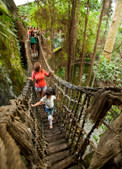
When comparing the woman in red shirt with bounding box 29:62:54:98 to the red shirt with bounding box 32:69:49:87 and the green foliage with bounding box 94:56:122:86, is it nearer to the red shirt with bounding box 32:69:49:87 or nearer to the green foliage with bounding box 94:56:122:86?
the red shirt with bounding box 32:69:49:87

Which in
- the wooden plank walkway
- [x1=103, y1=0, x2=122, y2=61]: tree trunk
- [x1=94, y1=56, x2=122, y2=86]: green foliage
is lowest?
the wooden plank walkway

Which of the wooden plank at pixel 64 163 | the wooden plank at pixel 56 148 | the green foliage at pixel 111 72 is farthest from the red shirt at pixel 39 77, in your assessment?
the green foliage at pixel 111 72

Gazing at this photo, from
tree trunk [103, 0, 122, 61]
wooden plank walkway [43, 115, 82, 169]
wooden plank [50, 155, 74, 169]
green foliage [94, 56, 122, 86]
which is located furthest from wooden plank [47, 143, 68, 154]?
tree trunk [103, 0, 122, 61]

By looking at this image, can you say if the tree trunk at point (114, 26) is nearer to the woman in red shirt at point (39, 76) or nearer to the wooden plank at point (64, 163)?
the woman in red shirt at point (39, 76)

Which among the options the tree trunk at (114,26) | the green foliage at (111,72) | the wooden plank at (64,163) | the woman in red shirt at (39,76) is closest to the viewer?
the wooden plank at (64,163)

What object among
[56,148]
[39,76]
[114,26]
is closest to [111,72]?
[114,26]

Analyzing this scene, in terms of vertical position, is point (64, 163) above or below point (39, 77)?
below

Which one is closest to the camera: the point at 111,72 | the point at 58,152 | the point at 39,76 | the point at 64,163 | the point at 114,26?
the point at 64,163

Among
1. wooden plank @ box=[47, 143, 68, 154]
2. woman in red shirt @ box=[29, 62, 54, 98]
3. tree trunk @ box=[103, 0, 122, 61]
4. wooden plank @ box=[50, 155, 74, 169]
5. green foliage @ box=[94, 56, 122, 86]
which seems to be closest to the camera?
wooden plank @ box=[50, 155, 74, 169]

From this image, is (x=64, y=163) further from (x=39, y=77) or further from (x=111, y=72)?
(x=111, y=72)

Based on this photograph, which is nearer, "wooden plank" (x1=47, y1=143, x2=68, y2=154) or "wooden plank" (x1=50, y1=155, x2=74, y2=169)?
"wooden plank" (x1=50, y1=155, x2=74, y2=169)

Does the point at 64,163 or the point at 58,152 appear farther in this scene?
the point at 58,152

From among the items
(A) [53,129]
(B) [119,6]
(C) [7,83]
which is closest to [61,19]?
(B) [119,6]

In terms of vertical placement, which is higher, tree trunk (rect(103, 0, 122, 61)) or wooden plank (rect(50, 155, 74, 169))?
tree trunk (rect(103, 0, 122, 61))
